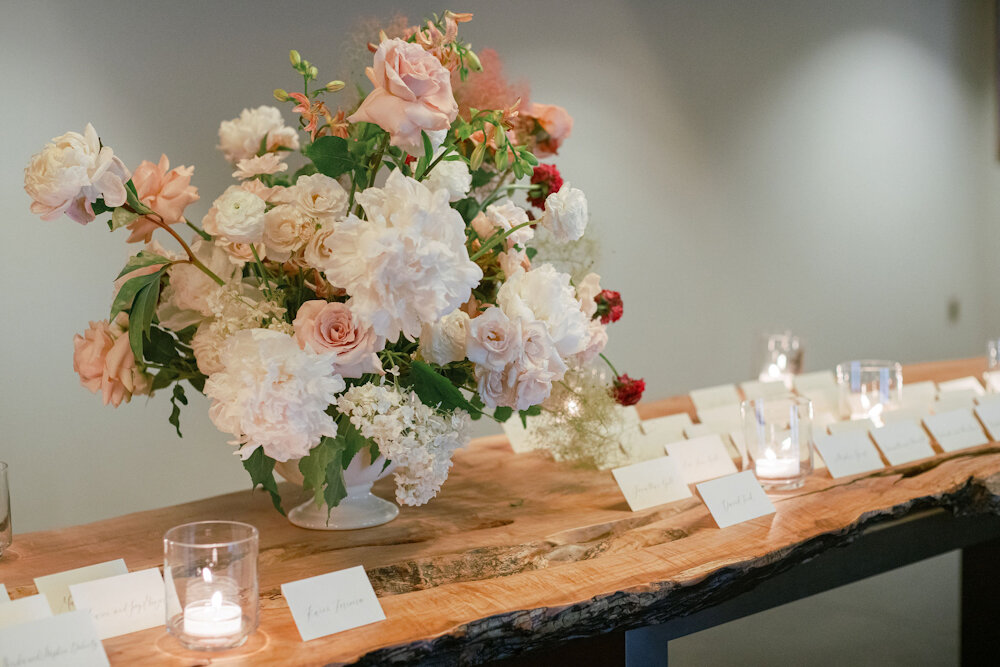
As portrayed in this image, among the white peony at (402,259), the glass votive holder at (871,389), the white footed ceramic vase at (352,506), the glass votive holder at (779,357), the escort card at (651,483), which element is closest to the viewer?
the white peony at (402,259)

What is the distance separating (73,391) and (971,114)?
4.38 metres

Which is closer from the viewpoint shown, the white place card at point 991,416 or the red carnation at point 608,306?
the red carnation at point 608,306

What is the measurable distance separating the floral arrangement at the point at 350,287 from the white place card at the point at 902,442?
2.33ft

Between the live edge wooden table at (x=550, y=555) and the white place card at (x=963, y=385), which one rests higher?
the live edge wooden table at (x=550, y=555)

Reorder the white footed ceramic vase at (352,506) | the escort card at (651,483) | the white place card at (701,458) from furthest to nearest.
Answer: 1. the white place card at (701,458)
2. the escort card at (651,483)
3. the white footed ceramic vase at (352,506)

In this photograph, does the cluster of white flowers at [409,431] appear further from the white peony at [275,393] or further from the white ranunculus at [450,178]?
the white ranunculus at [450,178]

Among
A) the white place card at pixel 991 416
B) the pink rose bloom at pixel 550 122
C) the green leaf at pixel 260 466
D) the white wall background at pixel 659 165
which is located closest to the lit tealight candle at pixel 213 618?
the green leaf at pixel 260 466

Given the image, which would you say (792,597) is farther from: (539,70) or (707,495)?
(539,70)

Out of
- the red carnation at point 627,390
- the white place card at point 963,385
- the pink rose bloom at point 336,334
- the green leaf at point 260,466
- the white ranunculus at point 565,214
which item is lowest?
the white place card at point 963,385

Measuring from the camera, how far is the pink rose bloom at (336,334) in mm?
1090

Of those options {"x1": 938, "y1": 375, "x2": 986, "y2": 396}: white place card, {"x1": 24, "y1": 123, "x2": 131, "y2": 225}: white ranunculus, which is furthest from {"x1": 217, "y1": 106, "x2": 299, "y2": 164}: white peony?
{"x1": 938, "y1": 375, "x2": 986, "y2": 396}: white place card

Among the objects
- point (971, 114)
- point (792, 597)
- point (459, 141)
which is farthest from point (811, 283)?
point (459, 141)

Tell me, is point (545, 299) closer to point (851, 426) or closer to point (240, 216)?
point (240, 216)

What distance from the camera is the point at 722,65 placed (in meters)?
3.62
